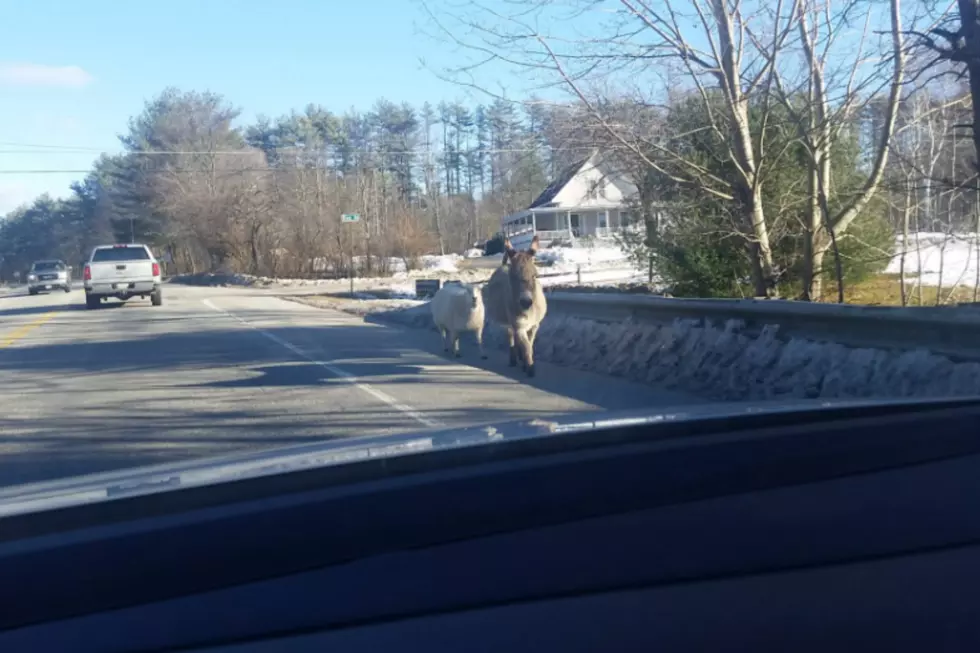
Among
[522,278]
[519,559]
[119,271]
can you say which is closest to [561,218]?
[119,271]

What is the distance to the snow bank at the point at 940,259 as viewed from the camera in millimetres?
13203

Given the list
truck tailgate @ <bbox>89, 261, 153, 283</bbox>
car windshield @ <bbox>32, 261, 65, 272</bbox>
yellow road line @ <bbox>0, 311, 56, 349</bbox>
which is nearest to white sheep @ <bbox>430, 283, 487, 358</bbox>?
yellow road line @ <bbox>0, 311, 56, 349</bbox>

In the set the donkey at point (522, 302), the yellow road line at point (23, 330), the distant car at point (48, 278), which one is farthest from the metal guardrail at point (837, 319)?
the distant car at point (48, 278)

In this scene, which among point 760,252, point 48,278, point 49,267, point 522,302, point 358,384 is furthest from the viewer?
point 49,267

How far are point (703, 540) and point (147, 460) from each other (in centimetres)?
645

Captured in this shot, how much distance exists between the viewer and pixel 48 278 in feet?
168

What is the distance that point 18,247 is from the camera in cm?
12756

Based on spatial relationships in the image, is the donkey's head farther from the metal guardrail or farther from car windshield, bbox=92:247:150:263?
car windshield, bbox=92:247:150:263

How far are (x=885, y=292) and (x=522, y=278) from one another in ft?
32.0

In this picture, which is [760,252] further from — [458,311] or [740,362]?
[740,362]

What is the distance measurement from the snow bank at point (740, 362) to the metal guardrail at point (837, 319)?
4.4 inches

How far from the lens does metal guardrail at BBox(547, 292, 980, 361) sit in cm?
828

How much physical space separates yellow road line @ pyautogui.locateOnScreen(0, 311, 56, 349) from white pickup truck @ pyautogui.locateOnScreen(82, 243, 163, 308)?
167 cm

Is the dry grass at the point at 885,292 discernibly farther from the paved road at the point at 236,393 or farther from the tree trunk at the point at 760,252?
the paved road at the point at 236,393
